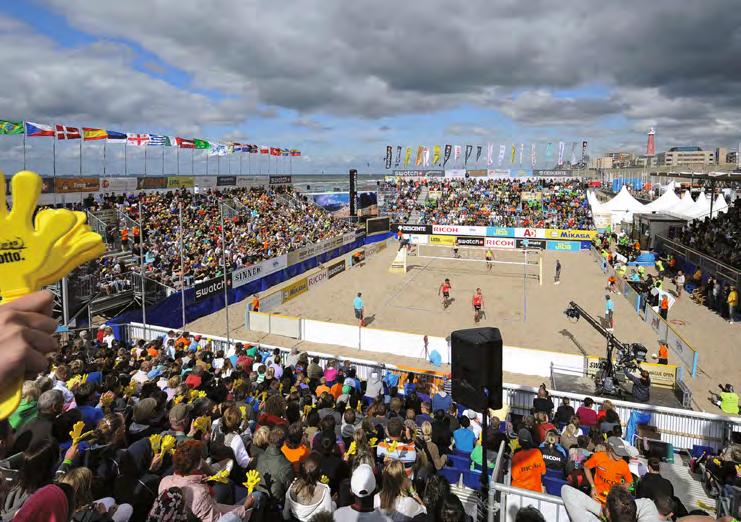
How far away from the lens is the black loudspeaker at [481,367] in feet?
15.6

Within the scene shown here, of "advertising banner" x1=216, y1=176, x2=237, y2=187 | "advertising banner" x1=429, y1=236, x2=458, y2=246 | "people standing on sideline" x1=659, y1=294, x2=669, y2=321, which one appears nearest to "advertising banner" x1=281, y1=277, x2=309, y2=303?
"advertising banner" x1=216, y1=176, x2=237, y2=187

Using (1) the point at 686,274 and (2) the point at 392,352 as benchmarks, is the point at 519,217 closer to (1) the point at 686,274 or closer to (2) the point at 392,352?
(1) the point at 686,274

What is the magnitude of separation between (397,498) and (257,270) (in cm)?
2134

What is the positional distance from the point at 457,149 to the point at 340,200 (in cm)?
2729

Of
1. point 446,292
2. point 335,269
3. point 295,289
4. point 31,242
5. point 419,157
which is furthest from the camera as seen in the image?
point 419,157

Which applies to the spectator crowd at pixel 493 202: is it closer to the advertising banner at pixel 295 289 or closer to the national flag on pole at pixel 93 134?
the advertising banner at pixel 295 289

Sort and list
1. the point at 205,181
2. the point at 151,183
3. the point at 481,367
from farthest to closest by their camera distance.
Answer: the point at 205,181
the point at 151,183
the point at 481,367

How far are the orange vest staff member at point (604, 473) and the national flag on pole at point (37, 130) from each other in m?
26.4

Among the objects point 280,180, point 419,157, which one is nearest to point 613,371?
point 280,180

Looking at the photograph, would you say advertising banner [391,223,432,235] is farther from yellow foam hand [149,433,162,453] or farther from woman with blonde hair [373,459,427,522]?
woman with blonde hair [373,459,427,522]

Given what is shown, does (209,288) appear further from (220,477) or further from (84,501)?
(84,501)

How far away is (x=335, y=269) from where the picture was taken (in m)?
28.2

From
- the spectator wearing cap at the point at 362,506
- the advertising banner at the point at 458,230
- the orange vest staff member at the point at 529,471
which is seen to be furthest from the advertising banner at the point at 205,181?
the spectator wearing cap at the point at 362,506

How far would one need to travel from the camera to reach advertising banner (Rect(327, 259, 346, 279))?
2728cm
